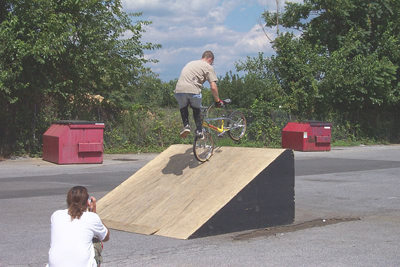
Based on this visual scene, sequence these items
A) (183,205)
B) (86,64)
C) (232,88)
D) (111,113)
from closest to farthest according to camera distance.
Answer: (183,205)
(86,64)
(111,113)
(232,88)

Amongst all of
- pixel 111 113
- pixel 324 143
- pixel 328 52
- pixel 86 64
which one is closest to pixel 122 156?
pixel 111 113

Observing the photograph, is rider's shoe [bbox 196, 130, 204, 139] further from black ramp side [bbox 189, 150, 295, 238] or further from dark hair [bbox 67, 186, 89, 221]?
dark hair [bbox 67, 186, 89, 221]

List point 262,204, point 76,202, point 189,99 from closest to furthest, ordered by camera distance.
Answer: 1. point 76,202
2. point 262,204
3. point 189,99

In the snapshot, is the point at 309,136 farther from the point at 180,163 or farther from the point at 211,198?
the point at 211,198

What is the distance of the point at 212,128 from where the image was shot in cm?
1122

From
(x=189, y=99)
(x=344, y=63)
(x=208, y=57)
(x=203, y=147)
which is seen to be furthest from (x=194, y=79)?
(x=344, y=63)

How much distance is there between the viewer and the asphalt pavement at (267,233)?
22.9 ft

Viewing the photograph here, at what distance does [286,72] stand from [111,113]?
1233 cm

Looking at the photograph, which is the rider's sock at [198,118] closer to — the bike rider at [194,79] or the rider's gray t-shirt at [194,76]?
the bike rider at [194,79]

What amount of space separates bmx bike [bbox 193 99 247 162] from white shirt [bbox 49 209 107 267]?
5412 millimetres

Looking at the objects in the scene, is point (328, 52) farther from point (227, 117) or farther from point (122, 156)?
point (227, 117)

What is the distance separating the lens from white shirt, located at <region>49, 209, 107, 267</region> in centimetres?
456

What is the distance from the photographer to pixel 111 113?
24.4 m

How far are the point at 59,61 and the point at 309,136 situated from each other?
11.9 metres
